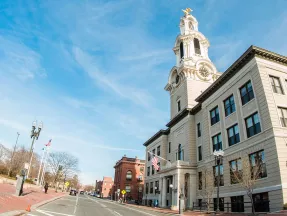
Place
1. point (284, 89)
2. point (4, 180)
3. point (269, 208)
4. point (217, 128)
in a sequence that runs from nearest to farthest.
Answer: point (269, 208)
point (284, 89)
point (217, 128)
point (4, 180)

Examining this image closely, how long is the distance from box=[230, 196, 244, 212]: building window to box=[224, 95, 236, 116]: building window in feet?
30.9

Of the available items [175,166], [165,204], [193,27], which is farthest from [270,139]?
[193,27]

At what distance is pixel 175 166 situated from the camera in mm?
34688

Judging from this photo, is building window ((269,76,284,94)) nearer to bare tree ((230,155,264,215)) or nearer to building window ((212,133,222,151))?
bare tree ((230,155,264,215))

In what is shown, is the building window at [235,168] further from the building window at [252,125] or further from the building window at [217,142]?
the building window at [217,142]

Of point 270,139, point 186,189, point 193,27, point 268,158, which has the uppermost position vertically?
point 193,27

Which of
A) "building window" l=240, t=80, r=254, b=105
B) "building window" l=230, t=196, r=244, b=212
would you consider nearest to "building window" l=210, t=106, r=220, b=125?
"building window" l=240, t=80, r=254, b=105

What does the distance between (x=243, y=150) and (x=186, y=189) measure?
13283 millimetres

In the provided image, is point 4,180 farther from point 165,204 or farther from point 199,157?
point 199,157

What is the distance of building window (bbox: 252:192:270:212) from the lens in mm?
19703

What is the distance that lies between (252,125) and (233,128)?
3450 millimetres

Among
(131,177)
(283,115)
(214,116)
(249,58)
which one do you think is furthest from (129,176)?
(283,115)

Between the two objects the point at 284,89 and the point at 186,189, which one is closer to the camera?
the point at 284,89

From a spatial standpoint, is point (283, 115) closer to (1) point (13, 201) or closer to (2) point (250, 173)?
(2) point (250, 173)
